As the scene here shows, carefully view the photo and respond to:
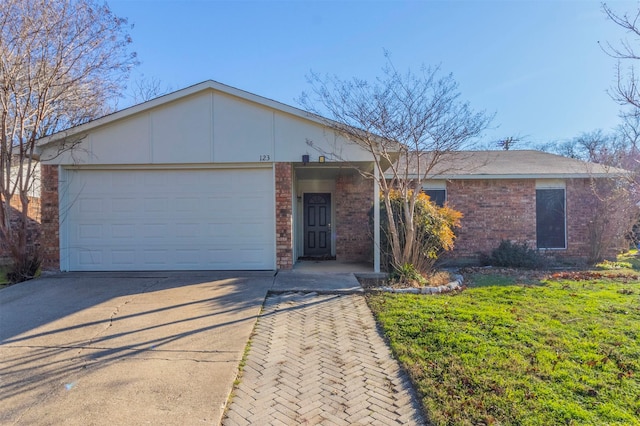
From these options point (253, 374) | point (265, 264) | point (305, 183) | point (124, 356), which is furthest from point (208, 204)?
point (253, 374)

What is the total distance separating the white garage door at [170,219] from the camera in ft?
27.2

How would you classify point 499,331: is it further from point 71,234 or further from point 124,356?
point 71,234

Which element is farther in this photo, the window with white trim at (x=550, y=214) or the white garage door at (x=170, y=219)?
the window with white trim at (x=550, y=214)

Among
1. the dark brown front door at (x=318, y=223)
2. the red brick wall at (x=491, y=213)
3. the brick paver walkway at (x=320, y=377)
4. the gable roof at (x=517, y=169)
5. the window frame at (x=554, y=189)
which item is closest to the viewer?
the brick paver walkway at (x=320, y=377)

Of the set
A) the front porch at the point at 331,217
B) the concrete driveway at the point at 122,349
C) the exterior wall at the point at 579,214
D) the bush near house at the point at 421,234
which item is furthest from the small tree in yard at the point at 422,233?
the exterior wall at the point at 579,214

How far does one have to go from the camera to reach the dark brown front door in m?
11.6

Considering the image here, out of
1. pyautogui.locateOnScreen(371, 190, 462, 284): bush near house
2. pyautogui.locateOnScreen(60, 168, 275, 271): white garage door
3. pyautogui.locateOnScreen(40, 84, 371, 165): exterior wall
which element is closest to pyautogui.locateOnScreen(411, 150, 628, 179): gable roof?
pyautogui.locateOnScreen(371, 190, 462, 284): bush near house

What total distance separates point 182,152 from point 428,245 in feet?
19.2

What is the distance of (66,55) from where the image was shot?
762 cm

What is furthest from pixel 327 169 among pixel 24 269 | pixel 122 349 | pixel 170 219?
pixel 24 269

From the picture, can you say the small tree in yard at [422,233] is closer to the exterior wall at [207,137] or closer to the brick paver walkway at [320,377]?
the exterior wall at [207,137]

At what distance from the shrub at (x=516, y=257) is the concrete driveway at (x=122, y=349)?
22.4 feet

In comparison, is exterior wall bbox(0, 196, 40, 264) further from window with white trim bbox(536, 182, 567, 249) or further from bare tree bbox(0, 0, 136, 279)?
window with white trim bbox(536, 182, 567, 249)

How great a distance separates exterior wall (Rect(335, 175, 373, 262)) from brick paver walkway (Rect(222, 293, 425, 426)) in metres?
5.20
